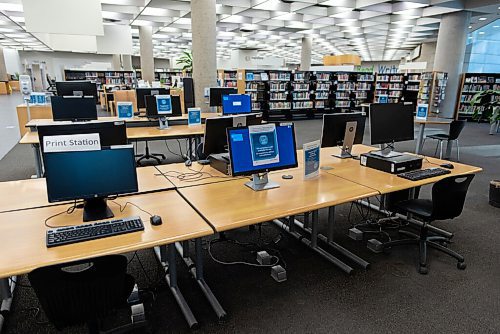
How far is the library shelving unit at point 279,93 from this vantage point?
1159 centimetres

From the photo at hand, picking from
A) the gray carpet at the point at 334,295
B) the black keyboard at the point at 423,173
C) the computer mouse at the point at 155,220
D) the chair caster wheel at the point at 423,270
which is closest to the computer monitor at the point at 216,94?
the gray carpet at the point at 334,295

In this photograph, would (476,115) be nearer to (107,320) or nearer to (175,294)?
(175,294)

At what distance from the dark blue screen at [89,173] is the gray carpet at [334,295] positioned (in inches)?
34.2

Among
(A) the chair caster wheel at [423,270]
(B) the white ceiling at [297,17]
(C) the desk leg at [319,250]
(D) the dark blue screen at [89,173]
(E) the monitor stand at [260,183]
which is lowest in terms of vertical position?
(A) the chair caster wheel at [423,270]

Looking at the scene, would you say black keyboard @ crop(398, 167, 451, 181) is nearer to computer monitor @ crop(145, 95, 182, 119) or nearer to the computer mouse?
the computer mouse

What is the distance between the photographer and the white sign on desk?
1.97 metres

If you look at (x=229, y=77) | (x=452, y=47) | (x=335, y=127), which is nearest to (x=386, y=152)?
(x=335, y=127)

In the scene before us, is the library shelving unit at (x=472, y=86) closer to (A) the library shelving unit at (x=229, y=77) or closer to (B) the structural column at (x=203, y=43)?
(A) the library shelving unit at (x=229, y=77)

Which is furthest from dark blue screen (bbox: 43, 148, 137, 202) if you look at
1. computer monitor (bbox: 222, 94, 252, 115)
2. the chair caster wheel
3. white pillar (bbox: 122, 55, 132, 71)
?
white pillar (bbox: 122, 55, 132, 71)

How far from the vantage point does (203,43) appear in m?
7.32

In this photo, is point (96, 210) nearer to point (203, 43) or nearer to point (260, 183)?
point (260, 183)

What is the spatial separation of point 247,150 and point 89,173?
3.45 feet

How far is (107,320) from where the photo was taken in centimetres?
217

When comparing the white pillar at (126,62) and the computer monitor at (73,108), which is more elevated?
the white pillar at (126,62)
